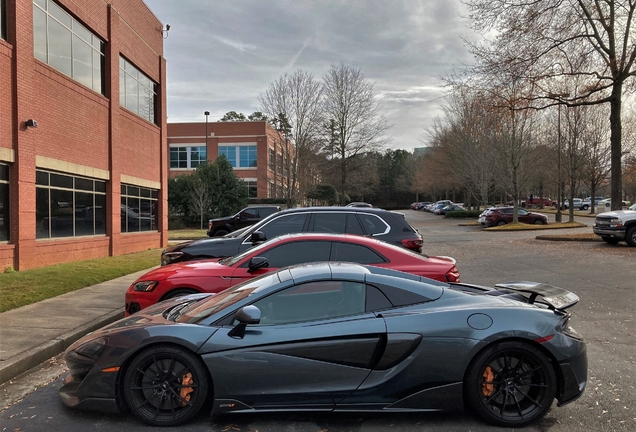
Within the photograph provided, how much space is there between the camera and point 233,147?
51.9 meters

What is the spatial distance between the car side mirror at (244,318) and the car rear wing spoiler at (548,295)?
99.1 inches

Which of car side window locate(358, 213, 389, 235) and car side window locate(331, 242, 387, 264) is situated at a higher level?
car side window locate(358, 213, 389, 235)

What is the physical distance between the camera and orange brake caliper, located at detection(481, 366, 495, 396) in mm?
3680

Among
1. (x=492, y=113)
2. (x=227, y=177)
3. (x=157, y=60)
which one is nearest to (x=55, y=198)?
(x=157, y=60)

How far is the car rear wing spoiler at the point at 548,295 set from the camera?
407cm

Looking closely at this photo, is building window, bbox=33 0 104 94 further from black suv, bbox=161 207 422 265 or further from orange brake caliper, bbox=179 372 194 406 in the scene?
orange brake caliper, bbox=179 372 194 406

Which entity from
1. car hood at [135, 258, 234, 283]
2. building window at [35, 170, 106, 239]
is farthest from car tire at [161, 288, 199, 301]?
building window at [35, 170, 106, 239]

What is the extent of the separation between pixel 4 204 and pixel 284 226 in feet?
25.3

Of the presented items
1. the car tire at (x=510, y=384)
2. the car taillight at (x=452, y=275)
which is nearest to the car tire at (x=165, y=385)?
the car tire at (x=510, y=384)

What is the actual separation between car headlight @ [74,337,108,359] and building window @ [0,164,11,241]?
9.47 metres

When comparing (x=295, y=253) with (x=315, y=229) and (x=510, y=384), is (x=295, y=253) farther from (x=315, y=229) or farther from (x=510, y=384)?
(x=510, y=384)

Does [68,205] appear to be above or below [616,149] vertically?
below

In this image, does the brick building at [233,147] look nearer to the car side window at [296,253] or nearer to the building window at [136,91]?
the building window at [136,91]

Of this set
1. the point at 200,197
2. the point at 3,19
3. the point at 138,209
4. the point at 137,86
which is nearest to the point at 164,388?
the point at 3,19
